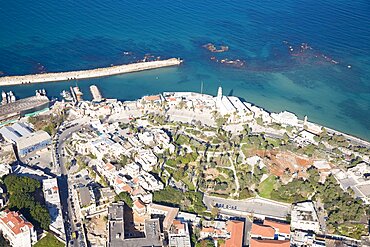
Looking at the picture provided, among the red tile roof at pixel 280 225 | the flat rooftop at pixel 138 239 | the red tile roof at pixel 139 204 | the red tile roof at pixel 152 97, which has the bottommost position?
the flat rooftop at pixel 138 239

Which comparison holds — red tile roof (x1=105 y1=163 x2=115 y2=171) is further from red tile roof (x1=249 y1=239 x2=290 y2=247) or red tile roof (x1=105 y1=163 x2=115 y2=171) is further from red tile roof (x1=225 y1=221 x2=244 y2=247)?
red tile roof (x1=249 y1=239 x2=290 y2=247)

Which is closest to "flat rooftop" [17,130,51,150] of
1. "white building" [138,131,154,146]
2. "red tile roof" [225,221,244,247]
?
"white building" [138,131,154,146]

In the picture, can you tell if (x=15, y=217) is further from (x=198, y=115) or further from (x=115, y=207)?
(x=198, y=115)

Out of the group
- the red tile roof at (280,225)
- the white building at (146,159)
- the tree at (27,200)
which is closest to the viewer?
the tree at (27,200)

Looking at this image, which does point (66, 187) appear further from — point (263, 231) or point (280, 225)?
point (280, 225)

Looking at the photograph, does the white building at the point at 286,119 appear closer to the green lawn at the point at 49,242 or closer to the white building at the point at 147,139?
the white building at the point at 147,139

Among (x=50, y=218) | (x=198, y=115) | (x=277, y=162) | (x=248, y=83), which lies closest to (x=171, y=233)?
(x=50, y=218)

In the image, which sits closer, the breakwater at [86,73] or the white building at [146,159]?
the white building at [146,159]

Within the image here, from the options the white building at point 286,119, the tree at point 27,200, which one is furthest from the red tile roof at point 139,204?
the white building at point 286,119
